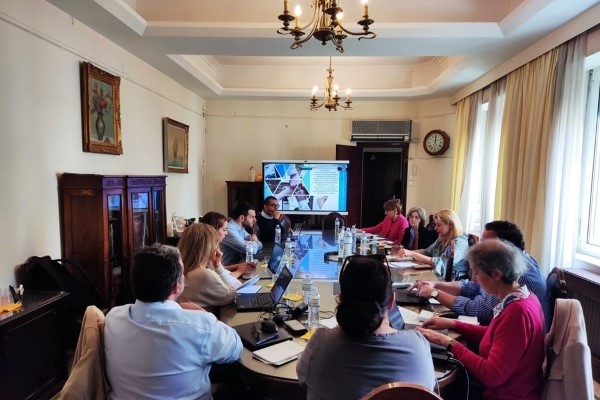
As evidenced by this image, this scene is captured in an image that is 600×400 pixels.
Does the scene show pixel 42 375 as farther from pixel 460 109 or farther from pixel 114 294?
pixel 460 109

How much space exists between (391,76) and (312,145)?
66.7 inches

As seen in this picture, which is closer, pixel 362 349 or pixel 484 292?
pixel 362 349

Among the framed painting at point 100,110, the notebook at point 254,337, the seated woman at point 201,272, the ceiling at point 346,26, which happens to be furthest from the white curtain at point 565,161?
the framed painting at point 100,110

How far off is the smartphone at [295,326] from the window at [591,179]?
104 inches

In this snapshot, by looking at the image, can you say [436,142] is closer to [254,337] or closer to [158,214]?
[158,214]

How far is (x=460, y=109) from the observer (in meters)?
5.41

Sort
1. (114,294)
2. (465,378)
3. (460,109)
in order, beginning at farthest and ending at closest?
(460,109), (114,294), (465,378)

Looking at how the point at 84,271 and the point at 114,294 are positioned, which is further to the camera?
the point at 114,294

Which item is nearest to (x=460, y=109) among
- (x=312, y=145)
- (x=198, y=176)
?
(x=312, y=145)

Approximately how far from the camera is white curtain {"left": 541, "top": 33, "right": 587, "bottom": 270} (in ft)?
9.61

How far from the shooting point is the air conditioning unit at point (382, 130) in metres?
6.09

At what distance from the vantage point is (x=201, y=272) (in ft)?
6.25

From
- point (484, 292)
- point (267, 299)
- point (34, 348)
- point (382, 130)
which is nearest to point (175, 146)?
point (34, 348)

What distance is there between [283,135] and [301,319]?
4.80m
